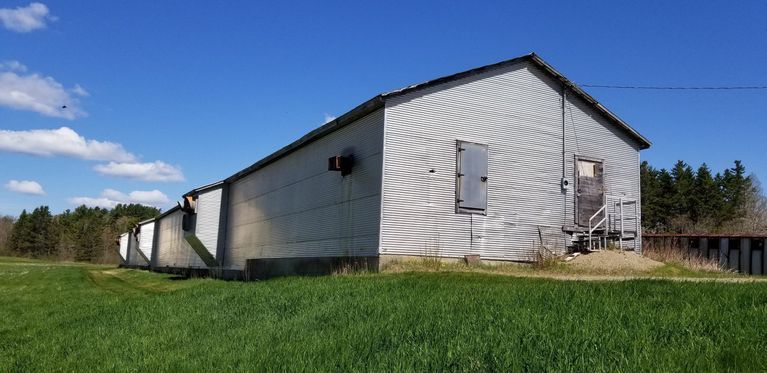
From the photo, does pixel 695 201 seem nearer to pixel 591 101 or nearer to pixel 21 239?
pixel 591 101

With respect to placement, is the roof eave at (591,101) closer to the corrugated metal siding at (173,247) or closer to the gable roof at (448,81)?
the gable roof at (448,81)

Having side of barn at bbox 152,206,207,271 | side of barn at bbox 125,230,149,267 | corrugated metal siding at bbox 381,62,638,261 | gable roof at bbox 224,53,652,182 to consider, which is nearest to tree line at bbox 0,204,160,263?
side of barn at bbox 125,230,149,267

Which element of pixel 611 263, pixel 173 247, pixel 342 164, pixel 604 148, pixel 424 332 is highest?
pixel 604 148

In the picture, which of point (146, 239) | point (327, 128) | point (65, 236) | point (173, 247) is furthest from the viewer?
point (65, 236)

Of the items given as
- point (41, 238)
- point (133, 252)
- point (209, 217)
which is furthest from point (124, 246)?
point (41, 238)

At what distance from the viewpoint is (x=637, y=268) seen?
1727 cm

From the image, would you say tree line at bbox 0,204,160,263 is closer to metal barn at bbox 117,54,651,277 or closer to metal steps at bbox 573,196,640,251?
metal barn at bbox 117,54,651,277

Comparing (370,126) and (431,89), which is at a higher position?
(431,89)

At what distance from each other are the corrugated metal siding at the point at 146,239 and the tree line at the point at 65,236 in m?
51.9

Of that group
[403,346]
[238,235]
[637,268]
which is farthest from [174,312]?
[238,235]

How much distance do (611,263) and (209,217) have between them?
20.8m

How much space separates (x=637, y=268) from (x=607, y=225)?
9.74 ft

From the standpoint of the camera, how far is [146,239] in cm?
5050

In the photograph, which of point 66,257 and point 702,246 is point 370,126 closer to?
point 702,246
